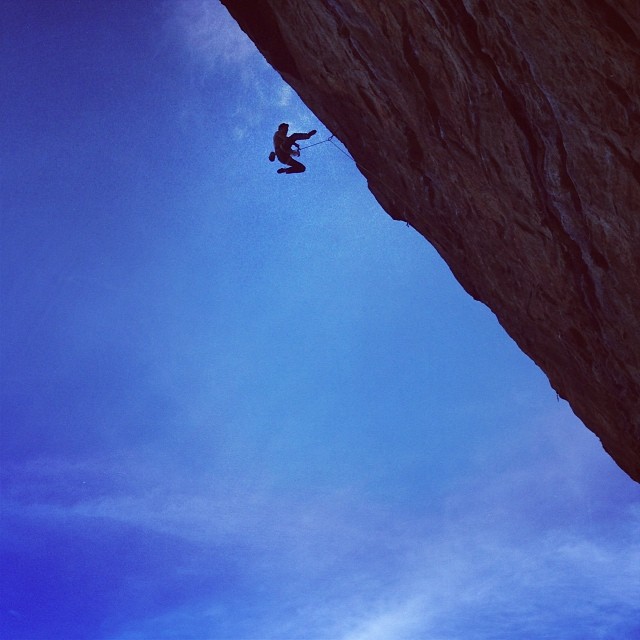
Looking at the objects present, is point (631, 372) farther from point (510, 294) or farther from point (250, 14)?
point (250, 14)

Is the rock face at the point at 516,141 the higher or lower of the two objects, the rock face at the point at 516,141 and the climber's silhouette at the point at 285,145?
the lower

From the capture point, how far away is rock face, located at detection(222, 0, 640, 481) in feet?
23.9

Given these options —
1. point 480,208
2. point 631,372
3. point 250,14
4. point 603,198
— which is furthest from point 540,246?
point 250,14

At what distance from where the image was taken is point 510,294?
488 inches

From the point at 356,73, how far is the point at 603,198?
17.1 feet

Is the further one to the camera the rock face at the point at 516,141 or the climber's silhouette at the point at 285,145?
the climber's silhouette at the point at 285,145

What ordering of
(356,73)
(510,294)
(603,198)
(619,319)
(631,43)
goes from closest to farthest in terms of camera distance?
(631,43) → (603,198) → (619,319) → (356,73) → (510,294)

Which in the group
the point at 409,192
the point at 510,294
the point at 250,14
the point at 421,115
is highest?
the point at 250,14

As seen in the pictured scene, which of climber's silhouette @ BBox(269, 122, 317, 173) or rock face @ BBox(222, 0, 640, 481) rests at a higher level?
climber's silhouette @ BBox(269, 122, 317, 173)

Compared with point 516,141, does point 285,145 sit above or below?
above

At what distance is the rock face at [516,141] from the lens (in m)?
7.28

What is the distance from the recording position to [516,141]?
9.02 m

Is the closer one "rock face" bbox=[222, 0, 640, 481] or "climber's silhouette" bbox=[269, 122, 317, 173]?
"rock face" bbox=[222, 0, 640, 481]

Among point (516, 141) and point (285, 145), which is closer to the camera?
point (516, 141)
